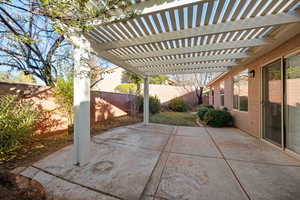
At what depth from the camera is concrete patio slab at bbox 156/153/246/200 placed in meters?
1.61

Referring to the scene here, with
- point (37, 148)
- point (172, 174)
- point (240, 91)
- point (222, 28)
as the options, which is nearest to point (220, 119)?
point (240, 91)

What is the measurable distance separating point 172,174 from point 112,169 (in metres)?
1.08

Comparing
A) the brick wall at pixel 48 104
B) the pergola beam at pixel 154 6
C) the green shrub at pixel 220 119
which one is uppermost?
the pergola beam at pixel 154 6

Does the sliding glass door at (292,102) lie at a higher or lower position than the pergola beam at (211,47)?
lower

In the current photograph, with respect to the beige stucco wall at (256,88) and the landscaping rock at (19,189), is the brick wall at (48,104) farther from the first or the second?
the beige stucco wall at (256,88)

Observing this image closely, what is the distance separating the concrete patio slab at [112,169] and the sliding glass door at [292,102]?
121 inches

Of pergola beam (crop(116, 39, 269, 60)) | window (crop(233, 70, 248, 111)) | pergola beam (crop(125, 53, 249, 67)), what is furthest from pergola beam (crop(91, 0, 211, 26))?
window (crop(233, 70, 248, 111))

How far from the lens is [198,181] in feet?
6.12

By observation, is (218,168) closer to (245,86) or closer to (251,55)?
(251,55)

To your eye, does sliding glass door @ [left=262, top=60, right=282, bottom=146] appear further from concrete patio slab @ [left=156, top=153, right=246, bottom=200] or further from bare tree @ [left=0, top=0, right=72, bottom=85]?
bare tree @ [left=0, top=0, right=72, bottom=85]

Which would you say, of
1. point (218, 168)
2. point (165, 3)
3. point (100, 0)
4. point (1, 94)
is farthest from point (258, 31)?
point (1, 94)

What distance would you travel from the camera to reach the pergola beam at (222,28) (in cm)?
204

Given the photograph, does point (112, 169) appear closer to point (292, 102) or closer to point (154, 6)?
point (154, 6)

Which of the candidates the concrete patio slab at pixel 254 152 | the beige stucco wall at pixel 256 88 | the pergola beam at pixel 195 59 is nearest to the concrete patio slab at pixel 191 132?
the concrete patio slab at pixel 254 152
